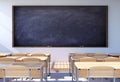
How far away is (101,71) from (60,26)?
21.3 ft

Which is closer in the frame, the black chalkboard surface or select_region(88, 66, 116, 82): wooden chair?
select_region(88, 66, 116, 82): wooden chair

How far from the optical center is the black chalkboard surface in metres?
10.9

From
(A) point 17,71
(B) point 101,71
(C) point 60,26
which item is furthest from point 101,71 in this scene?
(C) point 60,26

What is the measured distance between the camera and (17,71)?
4.67 meters

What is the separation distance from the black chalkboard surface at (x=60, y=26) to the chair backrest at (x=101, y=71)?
6365mm

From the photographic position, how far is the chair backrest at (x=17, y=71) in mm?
4625

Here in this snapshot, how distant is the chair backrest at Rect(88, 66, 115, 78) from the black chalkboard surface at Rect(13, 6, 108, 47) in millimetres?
6365

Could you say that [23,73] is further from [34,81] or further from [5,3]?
[5,3]

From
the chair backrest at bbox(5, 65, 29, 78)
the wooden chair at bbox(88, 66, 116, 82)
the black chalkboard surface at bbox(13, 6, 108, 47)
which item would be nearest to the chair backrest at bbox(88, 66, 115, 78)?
the wooden chair at bbox(88, 66, 116, 82)

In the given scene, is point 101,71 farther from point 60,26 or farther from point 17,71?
point 60,26

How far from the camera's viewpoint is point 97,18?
35.9 ft

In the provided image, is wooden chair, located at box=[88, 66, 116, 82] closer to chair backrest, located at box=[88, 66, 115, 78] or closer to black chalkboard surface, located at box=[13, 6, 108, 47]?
chair backrest, located at box=[88, 66, 115, 78]

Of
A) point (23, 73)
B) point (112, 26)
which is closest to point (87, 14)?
point (112, 26)

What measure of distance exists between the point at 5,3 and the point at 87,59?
549 centimetres
